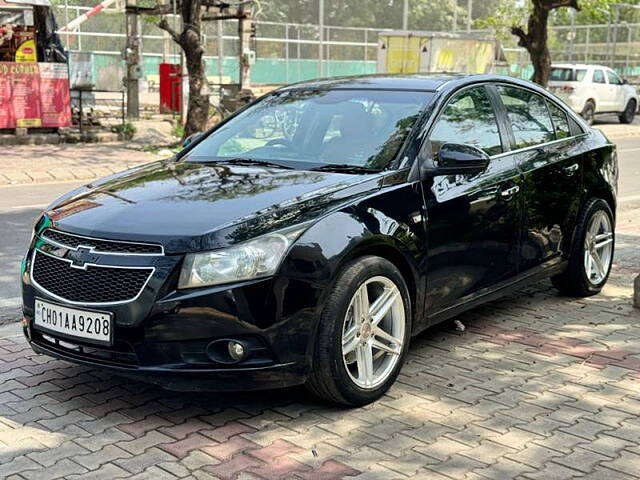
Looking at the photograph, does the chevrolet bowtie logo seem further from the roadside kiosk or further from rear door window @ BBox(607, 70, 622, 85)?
rear door window @ BBox(607, 70, 622, 85)

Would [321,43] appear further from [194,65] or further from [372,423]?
[372,423]

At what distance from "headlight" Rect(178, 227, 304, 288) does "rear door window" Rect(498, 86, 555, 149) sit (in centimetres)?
235

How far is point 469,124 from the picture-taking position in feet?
17.1

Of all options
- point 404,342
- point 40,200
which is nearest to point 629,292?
point 404,342

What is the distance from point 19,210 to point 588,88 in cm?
1936

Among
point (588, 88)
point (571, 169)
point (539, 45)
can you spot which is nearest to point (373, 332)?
point (571, 169)

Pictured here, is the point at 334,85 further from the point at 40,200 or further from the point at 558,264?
the point at 40,200

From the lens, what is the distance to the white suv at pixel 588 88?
25031 millimetres

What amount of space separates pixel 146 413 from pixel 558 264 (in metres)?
3.18

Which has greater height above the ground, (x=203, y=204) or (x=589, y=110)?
(x=203, y=204)

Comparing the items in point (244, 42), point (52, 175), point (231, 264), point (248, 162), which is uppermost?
point (244, 42)

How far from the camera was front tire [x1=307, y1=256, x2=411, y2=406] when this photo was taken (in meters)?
3.96

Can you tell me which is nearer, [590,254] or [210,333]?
[210,333]

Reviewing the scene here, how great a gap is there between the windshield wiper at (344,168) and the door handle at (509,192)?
1013 mm
